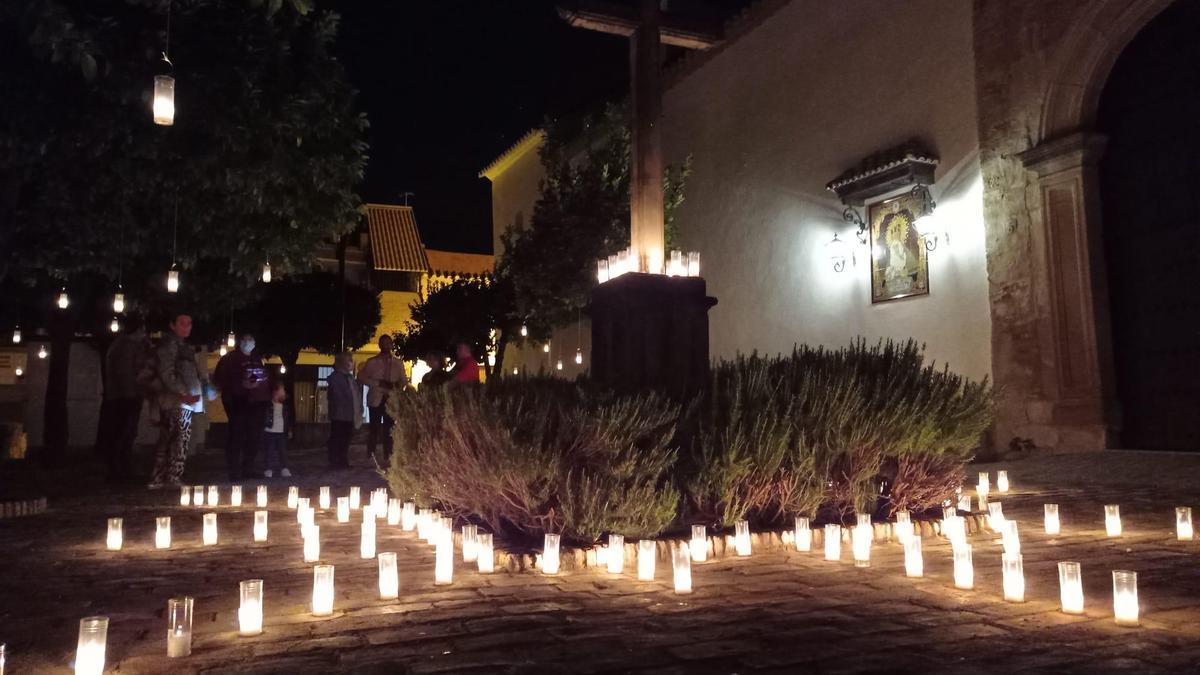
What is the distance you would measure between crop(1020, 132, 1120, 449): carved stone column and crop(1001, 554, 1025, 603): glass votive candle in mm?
7885

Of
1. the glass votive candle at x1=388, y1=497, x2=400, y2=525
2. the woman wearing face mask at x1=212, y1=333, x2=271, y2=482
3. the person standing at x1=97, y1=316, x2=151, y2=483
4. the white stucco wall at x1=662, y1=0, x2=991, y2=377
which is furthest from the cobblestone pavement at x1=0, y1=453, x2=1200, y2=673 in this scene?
the white stucco wall at x1=662, y1=0, x2=991, y2=377

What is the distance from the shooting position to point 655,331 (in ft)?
21.1

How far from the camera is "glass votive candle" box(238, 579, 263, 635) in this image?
3.41 meters

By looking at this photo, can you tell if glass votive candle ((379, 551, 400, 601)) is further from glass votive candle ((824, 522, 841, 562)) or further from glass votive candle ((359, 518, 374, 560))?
glass votive candle ((824, 522, 841, 562))

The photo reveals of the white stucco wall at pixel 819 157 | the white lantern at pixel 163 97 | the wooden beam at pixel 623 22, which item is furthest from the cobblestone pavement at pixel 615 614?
the white stucco wall at pixel 819 157

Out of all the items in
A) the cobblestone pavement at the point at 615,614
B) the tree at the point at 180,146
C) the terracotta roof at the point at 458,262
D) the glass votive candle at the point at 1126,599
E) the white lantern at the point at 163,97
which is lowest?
the cobblestone pavement at the point at 615,614

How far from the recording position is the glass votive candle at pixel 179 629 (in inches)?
123

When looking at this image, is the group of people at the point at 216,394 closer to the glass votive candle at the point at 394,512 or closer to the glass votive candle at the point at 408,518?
the glass votive candle at the point at 394,512

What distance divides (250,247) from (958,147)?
396 inches

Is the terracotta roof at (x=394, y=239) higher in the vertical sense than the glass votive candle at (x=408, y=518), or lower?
higher

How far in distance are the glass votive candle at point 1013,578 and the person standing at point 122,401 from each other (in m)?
8.93

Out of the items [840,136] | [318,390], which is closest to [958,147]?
[840,136]

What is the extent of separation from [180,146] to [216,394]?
2931mm

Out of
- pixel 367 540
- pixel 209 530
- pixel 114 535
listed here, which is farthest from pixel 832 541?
pixel 114 535
